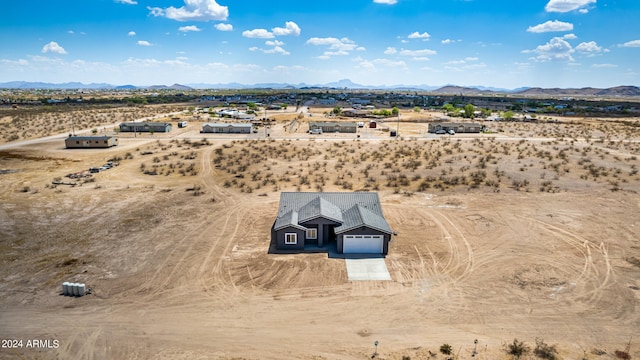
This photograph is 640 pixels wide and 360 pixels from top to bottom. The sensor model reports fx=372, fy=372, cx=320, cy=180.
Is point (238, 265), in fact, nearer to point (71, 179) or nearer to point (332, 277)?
point (332, 277)

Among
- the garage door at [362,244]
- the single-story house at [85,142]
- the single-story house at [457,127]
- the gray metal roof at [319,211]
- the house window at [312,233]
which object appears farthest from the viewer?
the single-story house at [457,127]

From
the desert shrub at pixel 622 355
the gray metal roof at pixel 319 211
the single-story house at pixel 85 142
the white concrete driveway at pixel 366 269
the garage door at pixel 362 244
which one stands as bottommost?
the desert shrub at pixel 622 355

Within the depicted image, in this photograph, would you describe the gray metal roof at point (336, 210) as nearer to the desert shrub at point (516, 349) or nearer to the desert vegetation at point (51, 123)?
the desert shrub at point (516, 349)

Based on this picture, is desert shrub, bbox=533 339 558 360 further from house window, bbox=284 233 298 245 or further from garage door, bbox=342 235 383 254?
house window, bbox=284 233 298 245

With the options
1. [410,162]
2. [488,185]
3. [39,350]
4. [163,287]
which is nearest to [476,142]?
[410,162]

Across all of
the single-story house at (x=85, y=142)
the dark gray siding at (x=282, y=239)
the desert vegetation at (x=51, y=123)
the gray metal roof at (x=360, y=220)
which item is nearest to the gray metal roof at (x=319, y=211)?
the gray metal roof at (x=360, y=220)

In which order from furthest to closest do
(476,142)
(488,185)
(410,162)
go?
(476,142)
(410,162)
(488,185)
